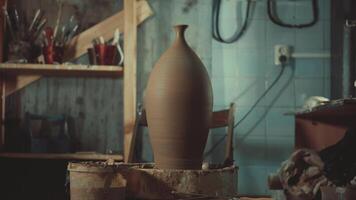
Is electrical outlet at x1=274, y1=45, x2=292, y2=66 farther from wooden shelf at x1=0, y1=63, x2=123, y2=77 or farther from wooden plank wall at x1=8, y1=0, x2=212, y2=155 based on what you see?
wooden shelf at x1=0, y1=63, x2=123, y2=77

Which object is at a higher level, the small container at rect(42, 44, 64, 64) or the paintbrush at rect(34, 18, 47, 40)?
the paintbrush at rect(34, 18, 47, 40)

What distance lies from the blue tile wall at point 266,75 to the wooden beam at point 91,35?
578 millimetres

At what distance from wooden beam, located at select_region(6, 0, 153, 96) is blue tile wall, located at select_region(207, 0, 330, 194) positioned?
58cm

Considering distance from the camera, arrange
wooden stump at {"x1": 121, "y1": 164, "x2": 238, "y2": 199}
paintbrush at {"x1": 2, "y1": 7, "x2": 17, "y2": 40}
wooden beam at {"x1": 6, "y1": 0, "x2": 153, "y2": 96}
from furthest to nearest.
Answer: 1. wooden beam at {"x1": 6, "y1": 0, "x2": 153, "y2": 96}
2. paintbrush at {"x1": 2, "y1": 7, "x2": 17, "y2": 40}
3. wooden stump at {"x1": 121, "y1": 164, "x2": 238, "y2": 199}

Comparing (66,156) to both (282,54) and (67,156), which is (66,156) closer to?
(67,156)

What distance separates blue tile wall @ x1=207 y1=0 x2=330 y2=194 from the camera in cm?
389

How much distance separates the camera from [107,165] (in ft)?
6.03

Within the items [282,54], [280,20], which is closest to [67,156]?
[282,54]

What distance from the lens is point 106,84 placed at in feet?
12.6

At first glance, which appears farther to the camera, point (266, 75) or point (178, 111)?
point (266, 75)

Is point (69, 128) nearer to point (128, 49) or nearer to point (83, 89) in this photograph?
point (83, 89)

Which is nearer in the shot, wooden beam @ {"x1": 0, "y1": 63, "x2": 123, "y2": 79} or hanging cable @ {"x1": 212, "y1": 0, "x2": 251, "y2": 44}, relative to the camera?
wooden beam @ {"x1": 0, "y1": 63, "x2": 123, "y2": 79}

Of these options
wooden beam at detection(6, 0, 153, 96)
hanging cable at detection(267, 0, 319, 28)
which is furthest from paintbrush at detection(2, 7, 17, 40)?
hanging cable at detection(267, 0, 319, 28)

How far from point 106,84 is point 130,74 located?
41 centimetres
